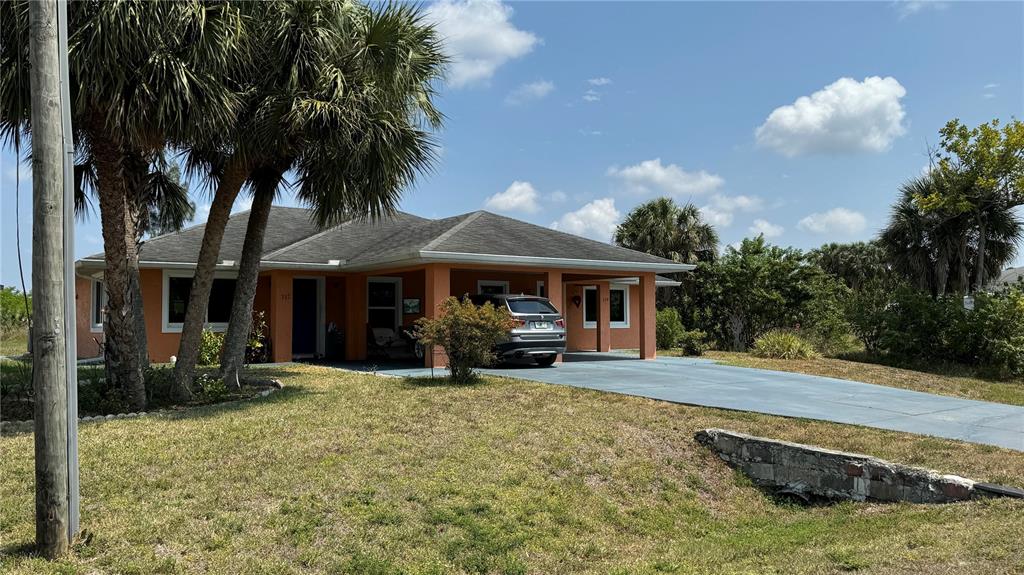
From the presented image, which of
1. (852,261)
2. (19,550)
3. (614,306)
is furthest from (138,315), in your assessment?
(852,261)

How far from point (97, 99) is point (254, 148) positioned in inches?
79.9

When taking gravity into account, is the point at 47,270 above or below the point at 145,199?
below

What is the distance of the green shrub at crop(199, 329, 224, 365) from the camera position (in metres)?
15.6

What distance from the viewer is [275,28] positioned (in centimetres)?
920

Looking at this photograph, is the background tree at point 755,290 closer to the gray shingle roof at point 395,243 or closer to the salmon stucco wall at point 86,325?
the gray shingle roof at point 395,243


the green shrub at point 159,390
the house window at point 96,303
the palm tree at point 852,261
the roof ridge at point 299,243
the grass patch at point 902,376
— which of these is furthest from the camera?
the palm tree at point 852,261

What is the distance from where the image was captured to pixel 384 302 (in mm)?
19281

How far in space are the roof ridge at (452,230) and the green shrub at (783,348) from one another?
29.8 feet

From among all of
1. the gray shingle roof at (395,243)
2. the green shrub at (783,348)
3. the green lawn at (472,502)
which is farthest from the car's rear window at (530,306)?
the green shrub at (783,348)

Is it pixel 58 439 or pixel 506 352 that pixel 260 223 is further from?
pixel 58 439

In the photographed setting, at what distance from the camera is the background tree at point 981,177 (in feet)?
65.3

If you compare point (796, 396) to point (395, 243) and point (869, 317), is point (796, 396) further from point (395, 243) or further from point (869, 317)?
point (869, 317)

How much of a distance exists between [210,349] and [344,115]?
873cm

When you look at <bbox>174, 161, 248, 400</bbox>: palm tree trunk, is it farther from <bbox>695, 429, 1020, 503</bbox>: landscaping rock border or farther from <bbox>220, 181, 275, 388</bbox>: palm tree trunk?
<bbox>695, 429, 1020, 503</bbox>: landscaping rock border
